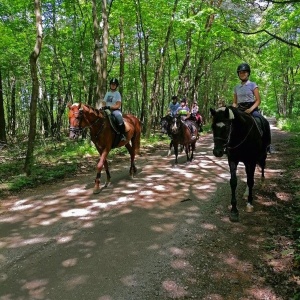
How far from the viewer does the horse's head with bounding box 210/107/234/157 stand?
551cm

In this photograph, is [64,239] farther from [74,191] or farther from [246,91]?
[246,91]

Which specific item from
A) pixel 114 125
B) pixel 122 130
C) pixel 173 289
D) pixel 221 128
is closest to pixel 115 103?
pixel 114 125

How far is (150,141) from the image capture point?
19141 mm

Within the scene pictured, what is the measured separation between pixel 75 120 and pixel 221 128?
12.3 feet

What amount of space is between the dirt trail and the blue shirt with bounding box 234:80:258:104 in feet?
7.59

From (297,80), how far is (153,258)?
120 feet

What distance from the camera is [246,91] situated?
7055mm

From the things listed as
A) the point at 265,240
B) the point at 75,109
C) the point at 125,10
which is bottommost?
the point at 265,240

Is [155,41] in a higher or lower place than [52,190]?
higher

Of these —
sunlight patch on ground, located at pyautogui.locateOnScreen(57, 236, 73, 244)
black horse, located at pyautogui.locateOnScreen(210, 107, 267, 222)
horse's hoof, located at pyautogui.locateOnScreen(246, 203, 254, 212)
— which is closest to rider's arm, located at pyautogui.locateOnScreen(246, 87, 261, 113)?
black horse, located at pyautogui.locateOnScreen(210, 107, 267, 222)

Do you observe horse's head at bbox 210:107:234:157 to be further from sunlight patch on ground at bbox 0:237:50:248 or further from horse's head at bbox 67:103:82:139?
horse's head at bbox 67:103:82:139

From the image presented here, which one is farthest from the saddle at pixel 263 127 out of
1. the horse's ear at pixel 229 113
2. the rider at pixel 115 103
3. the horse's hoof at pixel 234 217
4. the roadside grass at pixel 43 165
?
the roadside grass at pixel 43 165

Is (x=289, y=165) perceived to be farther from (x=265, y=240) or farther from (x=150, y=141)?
(x=150, y=141)

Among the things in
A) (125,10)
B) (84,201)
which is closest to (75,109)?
(84,201)
